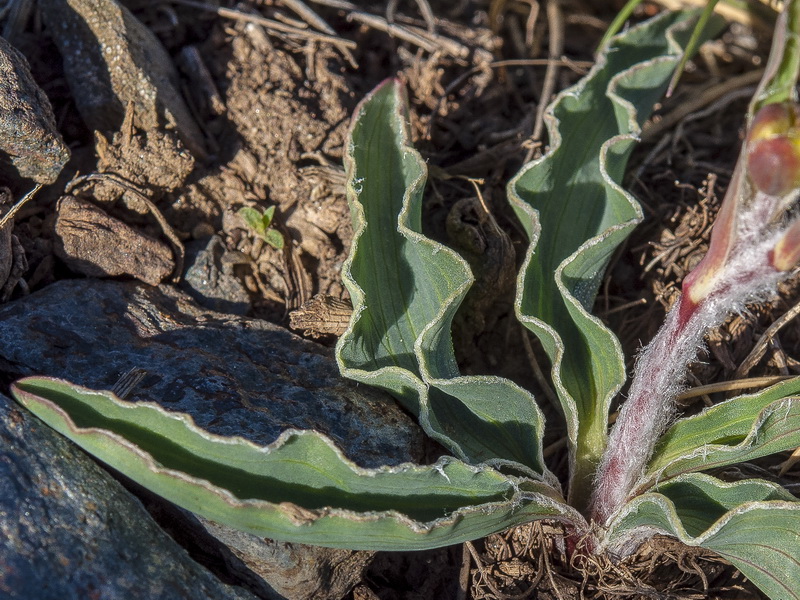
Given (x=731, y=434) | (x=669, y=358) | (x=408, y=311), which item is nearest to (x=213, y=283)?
(x=408, y=311)

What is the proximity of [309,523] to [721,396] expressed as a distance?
5.65ft

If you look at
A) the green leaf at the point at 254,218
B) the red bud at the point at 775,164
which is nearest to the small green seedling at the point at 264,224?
the green leaf at the point at 254,218

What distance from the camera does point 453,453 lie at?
2.31 meters

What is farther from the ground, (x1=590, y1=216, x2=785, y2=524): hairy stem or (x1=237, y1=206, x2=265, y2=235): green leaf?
(x1=237, y1=206, x2=265, y2=235): green leaf

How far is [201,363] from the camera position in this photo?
2299 mm

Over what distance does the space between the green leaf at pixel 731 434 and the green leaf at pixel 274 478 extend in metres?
0.57

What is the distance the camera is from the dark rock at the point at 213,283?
2725mm

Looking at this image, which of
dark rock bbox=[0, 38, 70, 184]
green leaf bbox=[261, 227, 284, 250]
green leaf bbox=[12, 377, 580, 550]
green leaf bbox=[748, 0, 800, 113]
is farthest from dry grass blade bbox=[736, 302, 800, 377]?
dark rock bbox=[0, 38, 70, 184]

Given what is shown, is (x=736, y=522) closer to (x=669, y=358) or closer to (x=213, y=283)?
(x=669, y=358)

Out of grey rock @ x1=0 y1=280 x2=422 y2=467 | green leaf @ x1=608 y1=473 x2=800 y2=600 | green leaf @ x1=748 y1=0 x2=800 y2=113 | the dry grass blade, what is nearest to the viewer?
green leaf @ x1=748 y1=0 x2=800 y2=113

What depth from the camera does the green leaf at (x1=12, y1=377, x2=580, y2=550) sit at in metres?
1.73

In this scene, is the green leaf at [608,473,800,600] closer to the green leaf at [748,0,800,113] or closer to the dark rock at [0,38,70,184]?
the green leaf at [748,0,800,113]

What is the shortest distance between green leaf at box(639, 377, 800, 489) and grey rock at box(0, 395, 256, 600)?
1.39 m

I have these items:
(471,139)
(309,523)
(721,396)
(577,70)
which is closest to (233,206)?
(471,139)
